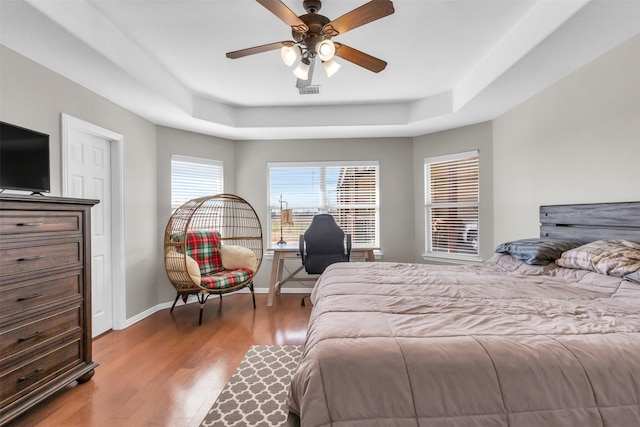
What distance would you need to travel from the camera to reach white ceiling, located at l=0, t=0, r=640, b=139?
207cm

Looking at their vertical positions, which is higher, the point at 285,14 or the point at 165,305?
the point at 285,14

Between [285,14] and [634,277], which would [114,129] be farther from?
[634,277]

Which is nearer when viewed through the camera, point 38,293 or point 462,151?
point 38,293

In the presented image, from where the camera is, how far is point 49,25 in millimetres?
1945

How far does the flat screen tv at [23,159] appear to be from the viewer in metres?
1.86

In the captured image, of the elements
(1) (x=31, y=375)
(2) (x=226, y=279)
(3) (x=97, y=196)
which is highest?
(3) (x=97, y=196)

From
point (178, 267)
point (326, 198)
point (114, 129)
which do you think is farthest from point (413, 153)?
point (114, 129)

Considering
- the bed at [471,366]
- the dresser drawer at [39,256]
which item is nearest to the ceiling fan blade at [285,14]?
the bed at [471,366]

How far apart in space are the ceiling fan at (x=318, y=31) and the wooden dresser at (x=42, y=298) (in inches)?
60.1

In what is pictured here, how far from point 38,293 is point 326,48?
7.35 ft

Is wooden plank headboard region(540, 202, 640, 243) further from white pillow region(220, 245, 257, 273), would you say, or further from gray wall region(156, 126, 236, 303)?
gray wall region(156, 126, 236, 303)

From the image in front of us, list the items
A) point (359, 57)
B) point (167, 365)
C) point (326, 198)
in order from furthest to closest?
1. point (326, 198)
2. point (167, 365)
3. point (359, 57)

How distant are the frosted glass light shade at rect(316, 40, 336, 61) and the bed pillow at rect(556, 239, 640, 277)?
207 cm

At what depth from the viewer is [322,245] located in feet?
12.3
